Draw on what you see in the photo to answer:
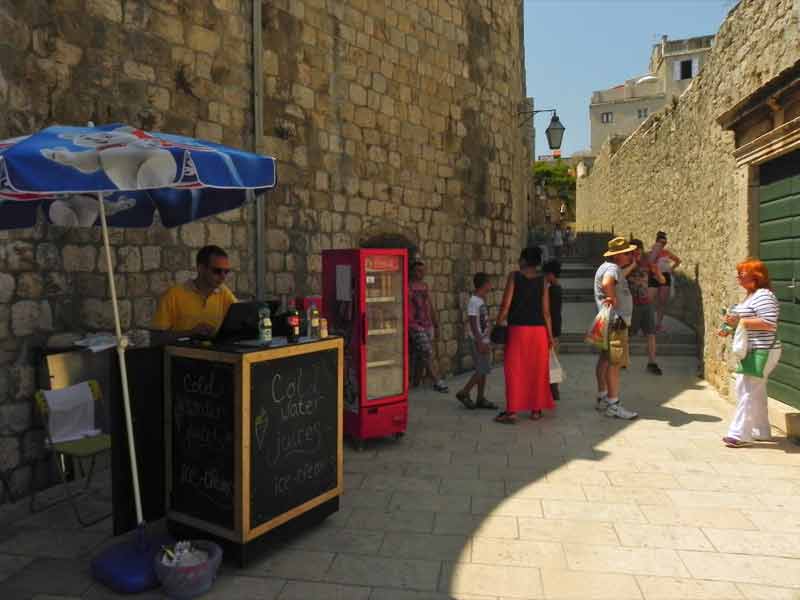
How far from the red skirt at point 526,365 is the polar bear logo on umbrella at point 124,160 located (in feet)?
13.5

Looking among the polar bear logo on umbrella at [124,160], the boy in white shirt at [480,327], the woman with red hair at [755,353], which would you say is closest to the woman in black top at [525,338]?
the boy in white shirt at [480,327]

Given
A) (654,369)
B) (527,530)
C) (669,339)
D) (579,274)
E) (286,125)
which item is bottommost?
(527,530)

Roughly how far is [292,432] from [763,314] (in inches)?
158

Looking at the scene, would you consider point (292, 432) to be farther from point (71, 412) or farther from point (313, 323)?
point (71, 412)

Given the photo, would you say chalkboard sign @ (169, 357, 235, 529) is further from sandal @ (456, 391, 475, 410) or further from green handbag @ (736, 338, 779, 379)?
green handbag @ (736, 338, 779, 379)

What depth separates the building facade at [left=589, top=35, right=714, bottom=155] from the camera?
5381cm

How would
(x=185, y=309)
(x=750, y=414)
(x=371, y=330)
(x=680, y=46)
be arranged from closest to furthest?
(x=185, y=309), (x=750, y=414), (x=371, y=330), (x=680, y=46)

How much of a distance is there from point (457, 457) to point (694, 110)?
7.10 metres

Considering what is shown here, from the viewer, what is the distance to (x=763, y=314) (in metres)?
5.21

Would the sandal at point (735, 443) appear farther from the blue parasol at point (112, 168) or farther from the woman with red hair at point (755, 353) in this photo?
the blue parasol at point (112, 168)

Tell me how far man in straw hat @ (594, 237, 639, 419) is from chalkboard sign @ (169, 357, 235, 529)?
4243 mm

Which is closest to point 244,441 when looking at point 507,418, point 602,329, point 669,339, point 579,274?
point 507,418

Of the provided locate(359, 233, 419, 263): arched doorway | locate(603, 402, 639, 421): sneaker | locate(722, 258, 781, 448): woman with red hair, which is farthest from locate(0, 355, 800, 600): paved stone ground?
locate(359, 233, 419, 263): arched doorway

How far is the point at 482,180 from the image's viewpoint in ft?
32.5
